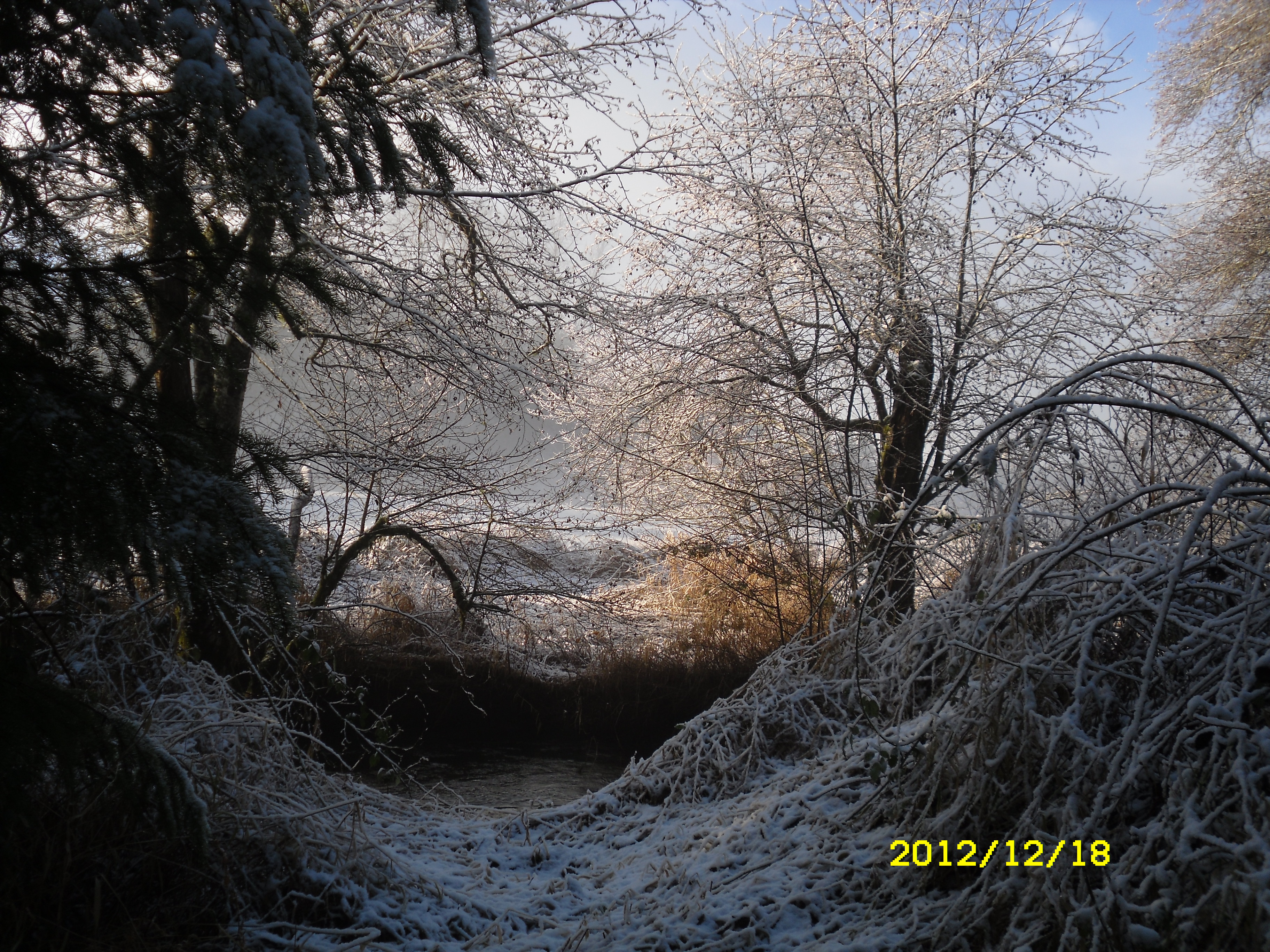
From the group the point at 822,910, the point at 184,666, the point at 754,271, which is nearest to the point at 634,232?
the point at 754,271

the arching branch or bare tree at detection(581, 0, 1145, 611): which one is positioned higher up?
A: bare tree at detection(581, 0, 1145, 611)

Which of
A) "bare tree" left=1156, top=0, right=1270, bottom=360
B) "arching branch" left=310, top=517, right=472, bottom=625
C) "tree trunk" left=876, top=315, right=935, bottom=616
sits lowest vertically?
"arching branch" left=310, top=517, right=472, bottom=625

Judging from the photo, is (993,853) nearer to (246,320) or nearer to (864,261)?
(246,320)

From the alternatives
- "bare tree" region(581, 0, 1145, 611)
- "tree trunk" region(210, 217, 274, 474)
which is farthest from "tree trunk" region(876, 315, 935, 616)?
"tree trunk" region(210, 217, 274, 474)

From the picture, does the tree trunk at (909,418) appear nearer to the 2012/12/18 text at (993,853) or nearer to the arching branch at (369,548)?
the 2012/12/18 text at (993,853)

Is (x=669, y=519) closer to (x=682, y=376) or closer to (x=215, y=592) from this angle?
(x=682, y=376)

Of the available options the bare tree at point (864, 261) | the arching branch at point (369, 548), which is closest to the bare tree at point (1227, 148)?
the bare tree at point (864, 261)

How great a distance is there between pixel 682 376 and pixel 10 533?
6.48m

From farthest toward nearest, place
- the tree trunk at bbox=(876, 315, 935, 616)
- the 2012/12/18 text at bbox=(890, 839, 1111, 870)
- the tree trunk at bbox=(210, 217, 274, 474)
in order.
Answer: the tree trunk at bbox=(876, 315, 935, 616) → the 2012/12/18 text at bbox=(890, 839, 1111, 870) → the tree trunk at bbox=(210, 217, 274, 474)

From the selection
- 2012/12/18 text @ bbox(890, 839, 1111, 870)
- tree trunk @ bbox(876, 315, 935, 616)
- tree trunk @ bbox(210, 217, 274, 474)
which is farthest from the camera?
tree trunk @ bbox(876, 315, 935, 616)

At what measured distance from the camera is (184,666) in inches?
132

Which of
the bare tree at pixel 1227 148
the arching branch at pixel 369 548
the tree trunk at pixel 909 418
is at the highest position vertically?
the bare tree at pixel 1227 148

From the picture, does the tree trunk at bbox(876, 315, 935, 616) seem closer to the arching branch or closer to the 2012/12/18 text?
the 2012/12/18 text

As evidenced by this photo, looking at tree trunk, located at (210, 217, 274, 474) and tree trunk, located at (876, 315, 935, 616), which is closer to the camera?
tree trunk, located at (210, 217, 274, 474)
